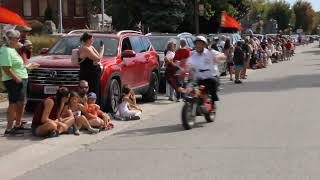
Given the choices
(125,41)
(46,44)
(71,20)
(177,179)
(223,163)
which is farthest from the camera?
(71,20)

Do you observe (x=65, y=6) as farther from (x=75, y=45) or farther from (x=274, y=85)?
(x=75, y=45)

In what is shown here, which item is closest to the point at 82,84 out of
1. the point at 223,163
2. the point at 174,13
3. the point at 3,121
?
the point at 3,121

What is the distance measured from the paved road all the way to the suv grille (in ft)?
5.86

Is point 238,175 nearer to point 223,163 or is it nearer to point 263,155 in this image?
point 223,163

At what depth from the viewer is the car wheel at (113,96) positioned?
44.0 ft

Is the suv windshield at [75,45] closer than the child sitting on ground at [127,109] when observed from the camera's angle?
No

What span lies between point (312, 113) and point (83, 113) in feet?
16.7

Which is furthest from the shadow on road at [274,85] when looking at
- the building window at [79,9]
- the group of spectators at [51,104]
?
the building window at [79,9]

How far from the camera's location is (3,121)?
41.3ft

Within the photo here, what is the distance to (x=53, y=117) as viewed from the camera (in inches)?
422

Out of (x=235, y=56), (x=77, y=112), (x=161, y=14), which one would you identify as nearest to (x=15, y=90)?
(x=77, y=112)

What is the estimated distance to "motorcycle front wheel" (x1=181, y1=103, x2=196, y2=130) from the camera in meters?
11.3

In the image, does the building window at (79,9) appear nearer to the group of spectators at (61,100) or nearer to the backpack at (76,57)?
the group of spectators at (61,100)

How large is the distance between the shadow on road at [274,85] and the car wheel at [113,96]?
5.85 m
